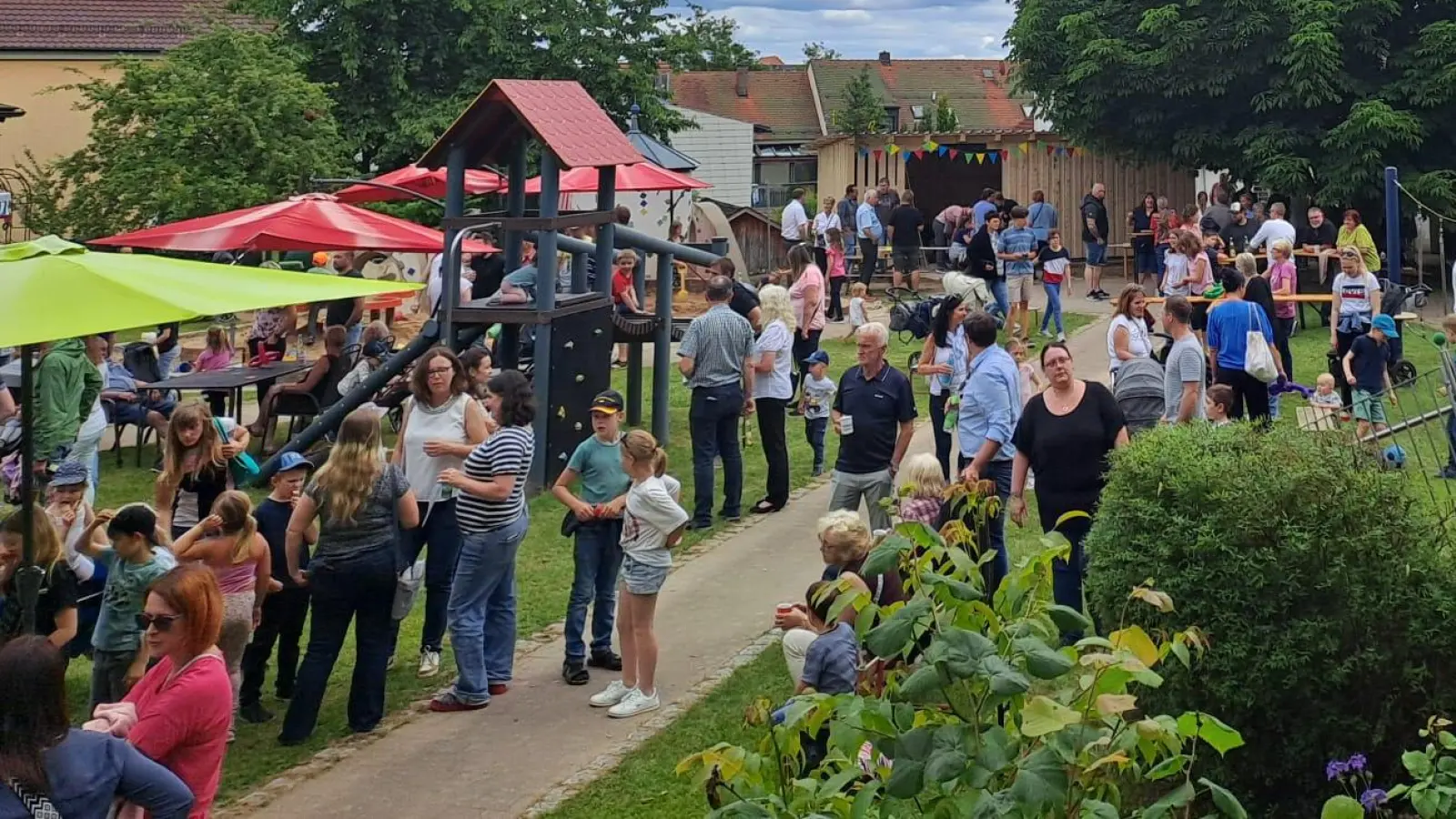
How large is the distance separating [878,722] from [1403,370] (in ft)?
44.6

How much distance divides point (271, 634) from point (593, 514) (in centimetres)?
173

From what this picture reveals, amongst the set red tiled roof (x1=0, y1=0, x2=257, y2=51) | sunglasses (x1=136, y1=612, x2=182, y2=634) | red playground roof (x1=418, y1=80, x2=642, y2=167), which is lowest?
sunglasses (x1=136, y1=612, x2=182, y2=634)

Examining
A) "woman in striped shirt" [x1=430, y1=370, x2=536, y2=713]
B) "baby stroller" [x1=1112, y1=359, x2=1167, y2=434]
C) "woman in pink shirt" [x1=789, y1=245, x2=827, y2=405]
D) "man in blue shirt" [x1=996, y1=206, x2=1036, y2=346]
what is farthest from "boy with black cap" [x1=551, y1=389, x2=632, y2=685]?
"man in blue shirt" [x1=996, y1=206, x2=1036, y2=346]

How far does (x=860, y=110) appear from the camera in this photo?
242 feet

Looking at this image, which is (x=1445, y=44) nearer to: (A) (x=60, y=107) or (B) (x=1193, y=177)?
(B) (x=1193, y=177)

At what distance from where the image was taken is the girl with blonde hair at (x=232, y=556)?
7645 mm

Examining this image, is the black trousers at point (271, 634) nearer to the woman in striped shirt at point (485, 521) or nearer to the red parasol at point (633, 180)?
the woman in striped shirt at point (485, 521)

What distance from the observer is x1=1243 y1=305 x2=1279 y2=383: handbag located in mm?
12445

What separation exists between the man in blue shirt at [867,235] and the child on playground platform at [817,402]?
1279cm

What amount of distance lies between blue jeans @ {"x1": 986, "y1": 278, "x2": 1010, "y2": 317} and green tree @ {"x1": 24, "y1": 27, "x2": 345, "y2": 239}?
454 inches

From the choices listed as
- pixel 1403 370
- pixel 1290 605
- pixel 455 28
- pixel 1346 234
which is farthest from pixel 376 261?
pixel 1290 605

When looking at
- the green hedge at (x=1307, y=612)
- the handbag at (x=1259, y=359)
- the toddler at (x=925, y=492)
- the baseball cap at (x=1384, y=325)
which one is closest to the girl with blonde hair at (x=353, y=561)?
the toddler at (x=925, y=492)

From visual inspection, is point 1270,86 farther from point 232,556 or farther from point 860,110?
point 860,110

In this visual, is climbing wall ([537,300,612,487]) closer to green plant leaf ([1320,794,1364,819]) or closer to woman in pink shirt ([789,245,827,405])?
woman in pink shirt ([789,245,827,405])
